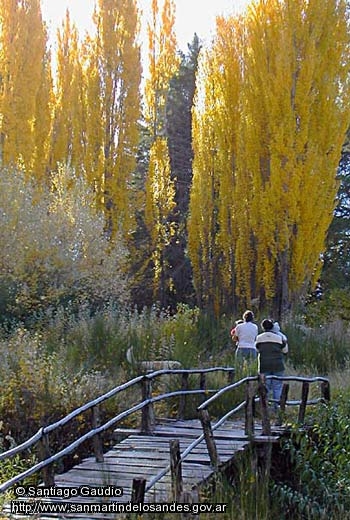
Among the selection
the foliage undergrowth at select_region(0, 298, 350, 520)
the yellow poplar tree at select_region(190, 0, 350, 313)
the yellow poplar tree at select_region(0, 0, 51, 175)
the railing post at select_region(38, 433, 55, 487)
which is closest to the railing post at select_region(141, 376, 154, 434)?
the foliage undergrowth at select_region(0, 298, 350, 520)

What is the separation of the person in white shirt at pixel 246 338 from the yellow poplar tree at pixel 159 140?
10.8 metres

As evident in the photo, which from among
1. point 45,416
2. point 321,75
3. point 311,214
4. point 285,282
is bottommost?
point 45,416

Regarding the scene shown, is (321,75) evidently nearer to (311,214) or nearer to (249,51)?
(249,51)

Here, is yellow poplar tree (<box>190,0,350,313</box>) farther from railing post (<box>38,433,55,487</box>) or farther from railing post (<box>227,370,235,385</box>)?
railing post (<box>38,433,55,487</box>)

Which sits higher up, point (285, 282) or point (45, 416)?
point (285, 282)

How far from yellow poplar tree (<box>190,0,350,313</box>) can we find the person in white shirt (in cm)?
608

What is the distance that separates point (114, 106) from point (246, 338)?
13021 mm

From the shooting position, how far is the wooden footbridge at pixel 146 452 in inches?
234

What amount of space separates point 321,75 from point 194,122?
4.13m

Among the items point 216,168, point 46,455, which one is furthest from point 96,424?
point 216,168

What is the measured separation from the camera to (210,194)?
2173 centimetres

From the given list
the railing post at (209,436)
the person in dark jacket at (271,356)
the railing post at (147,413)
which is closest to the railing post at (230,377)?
the person in dark jacket at (271,356)

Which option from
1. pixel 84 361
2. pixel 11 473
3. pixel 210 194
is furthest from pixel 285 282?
pixel 11 473

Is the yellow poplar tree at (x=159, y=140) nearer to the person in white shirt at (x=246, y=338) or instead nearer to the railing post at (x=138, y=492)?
the person in white shirt at (x=246, y=338)
